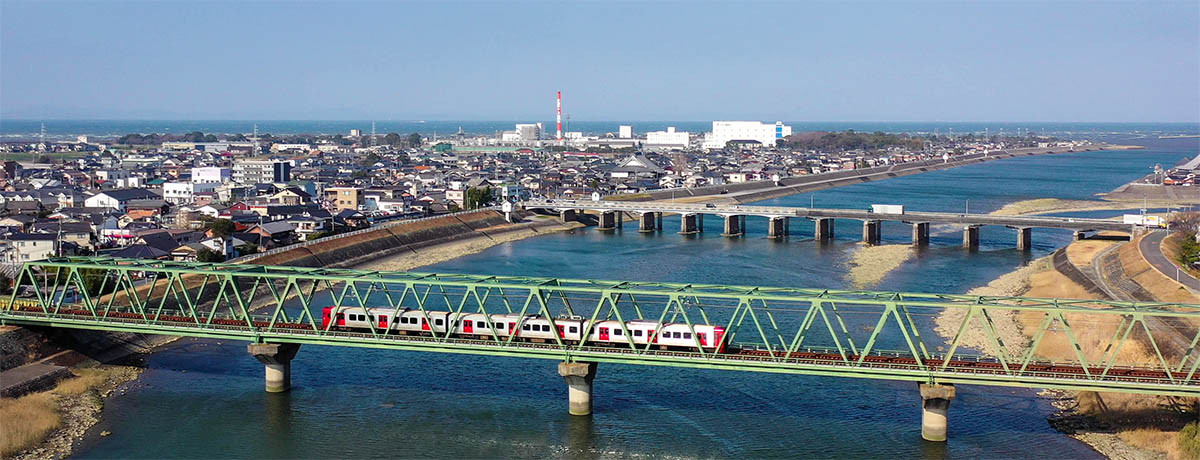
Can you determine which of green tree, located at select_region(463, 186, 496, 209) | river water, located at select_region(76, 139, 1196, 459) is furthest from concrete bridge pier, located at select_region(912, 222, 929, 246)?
river water, located at select_region(76, 139, 1196, 459)

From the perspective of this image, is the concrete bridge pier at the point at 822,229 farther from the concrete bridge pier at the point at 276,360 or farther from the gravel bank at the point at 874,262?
the concrete bridge pier at the point at 276,360

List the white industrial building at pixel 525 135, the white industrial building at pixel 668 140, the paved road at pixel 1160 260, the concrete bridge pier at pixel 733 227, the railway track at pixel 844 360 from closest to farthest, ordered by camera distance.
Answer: the railway track at pixel 844 360 → the paved road at pixel 1160 260 → the concrete bridge pier at pixel 733 227 → the white industrial building at pixel 668 140 → the white industrial building at pixel 525 135

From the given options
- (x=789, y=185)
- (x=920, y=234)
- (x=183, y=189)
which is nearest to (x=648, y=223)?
(x=920, y=234)

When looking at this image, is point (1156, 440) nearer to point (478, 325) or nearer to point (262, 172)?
point (478, 325)

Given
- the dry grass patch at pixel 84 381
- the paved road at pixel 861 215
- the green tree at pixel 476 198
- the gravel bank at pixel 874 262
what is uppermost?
the green tree at pixel 476 198

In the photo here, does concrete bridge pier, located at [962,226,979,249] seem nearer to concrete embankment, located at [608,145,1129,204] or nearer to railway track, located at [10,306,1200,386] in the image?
concrete embankment, located at [608,145,1129,204]

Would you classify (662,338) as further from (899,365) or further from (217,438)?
(217,438)

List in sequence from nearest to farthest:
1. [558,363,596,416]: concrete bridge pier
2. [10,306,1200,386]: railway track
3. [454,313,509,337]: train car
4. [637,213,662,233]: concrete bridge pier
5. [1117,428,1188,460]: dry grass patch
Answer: [1117,428,1188,460]: dry grass patch, [10,306,1200,386]: railway track, [558,363,596,416]: concrete bridge pier, [454,313,509,337]: train car, [637,213,662,233]: concrete bridge pier

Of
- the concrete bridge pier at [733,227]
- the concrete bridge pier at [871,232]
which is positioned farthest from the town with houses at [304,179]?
the concrete bridge pier at [871,232]
